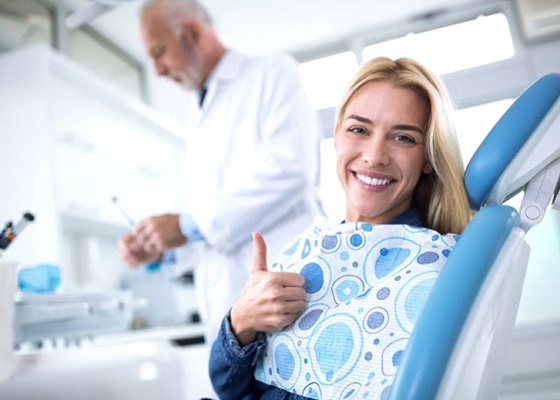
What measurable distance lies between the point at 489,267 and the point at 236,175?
2.62 ft

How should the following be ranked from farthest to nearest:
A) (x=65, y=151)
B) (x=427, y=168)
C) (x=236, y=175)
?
(x=65, y=151) < (x=236, y=175) < (x=427, y=168)

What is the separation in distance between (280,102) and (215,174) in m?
0.24

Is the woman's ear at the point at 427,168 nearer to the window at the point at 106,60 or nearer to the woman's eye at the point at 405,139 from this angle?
the woman's eye at the point at 405,139

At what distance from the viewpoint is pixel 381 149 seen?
86cm

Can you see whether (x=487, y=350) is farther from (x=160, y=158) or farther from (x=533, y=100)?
(x=160, y=158)

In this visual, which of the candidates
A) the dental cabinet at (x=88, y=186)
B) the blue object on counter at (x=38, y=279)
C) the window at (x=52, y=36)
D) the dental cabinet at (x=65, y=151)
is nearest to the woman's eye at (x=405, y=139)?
the dental cabinet at (x=88, y=186)

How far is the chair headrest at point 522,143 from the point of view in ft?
2.33

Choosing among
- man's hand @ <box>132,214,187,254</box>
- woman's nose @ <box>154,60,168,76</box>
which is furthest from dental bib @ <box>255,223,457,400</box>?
woman's nose @ <box>154,60,168,76</box>

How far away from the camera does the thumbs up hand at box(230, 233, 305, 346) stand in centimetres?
78

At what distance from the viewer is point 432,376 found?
55 centimetres

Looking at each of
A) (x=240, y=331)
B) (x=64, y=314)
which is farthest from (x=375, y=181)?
(x=64, y=314)

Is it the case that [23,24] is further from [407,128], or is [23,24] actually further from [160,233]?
[407,128]

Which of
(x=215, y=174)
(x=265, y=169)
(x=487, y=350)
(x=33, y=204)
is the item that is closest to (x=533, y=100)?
(x=487, y=350)

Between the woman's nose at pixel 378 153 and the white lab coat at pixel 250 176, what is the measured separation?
0.41m
